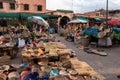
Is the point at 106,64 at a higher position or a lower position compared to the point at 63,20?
lower

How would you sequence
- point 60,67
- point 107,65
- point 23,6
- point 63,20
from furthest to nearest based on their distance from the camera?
point 63,20 → point 23,6 → point 107,65 → point 60,67

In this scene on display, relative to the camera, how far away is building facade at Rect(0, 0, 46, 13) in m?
32.9

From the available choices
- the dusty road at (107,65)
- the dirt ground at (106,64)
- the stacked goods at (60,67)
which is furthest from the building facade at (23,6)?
the stacked goods at (60,67)

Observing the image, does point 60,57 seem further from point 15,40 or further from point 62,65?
point 15,40

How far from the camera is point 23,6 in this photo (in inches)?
1375

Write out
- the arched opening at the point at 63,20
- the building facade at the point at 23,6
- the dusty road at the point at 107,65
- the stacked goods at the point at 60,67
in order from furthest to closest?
1. the arched opening at the point at 63,20
2. the building facade at the point at 23,6
3. the dusty road at the point at 107,65
4. the stacked goods at the point at 60,67

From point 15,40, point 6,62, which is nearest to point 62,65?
point 6,62

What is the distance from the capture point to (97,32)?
15797 mm

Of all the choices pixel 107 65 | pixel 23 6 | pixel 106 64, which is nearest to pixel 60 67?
pixel 107 65

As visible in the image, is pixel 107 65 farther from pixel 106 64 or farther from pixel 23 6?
pixel 23 6

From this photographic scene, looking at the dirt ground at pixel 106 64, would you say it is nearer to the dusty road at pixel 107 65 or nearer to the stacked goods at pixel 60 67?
the dusty road at pixel 107 65

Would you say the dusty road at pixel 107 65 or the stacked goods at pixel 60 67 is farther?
the dusty road at pixel 107 65

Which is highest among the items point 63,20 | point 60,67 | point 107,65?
point 63,20

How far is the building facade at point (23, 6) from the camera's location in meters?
32.9
